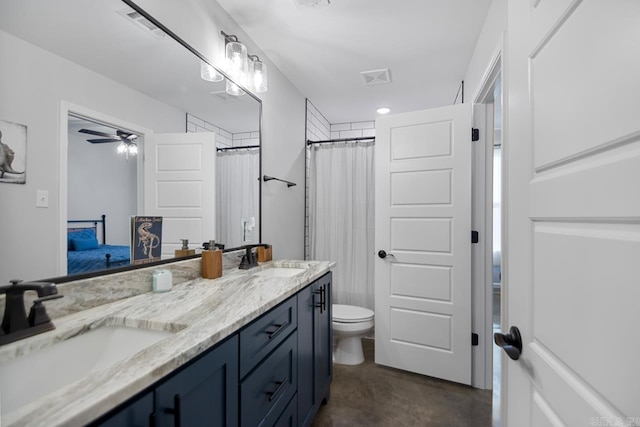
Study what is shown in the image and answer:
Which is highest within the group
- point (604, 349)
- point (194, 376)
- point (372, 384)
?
point (604, 349)

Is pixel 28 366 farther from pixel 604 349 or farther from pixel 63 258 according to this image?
pixel 604 349

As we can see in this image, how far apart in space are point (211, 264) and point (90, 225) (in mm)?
586

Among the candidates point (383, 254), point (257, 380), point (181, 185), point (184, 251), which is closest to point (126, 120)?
point (181, 185)

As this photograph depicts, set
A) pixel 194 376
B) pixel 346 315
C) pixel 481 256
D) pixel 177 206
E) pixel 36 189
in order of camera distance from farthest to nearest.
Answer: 1. pixel 346 315
2. pixel 481 256
3. pixel 177 206
4. pixel 36 189
5. pixel 194 376

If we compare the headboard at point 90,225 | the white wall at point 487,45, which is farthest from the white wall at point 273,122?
the white wall at point 487,45

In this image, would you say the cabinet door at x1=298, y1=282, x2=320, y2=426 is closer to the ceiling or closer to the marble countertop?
the marble countertop

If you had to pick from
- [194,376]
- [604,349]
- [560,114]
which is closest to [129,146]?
[194,376]

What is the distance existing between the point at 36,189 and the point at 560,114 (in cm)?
143

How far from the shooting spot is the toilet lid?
94.7 inches

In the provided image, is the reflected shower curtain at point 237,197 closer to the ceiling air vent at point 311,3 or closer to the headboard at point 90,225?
the headboard at point 90,225

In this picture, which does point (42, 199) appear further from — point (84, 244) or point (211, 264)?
point (211, 264)

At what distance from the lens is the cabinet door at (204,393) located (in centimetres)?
67

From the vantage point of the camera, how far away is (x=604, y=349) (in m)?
0.50

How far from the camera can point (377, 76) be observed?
2.62m
